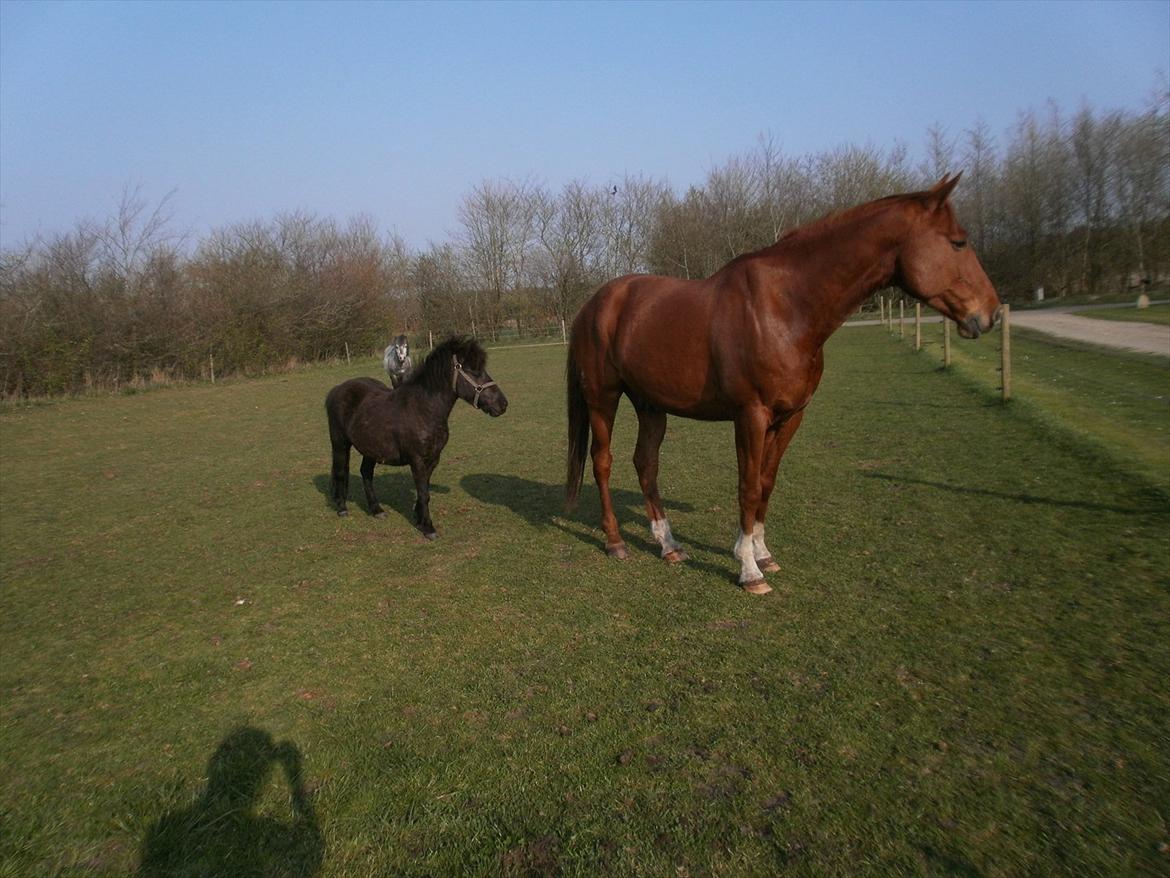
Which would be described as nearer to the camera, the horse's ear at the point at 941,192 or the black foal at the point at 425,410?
the horse's ear at the point at 941,192

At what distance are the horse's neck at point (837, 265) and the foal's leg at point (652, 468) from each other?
160cm

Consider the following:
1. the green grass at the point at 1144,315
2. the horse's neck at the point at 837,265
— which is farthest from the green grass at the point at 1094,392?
the green grass at the point at 1144,315

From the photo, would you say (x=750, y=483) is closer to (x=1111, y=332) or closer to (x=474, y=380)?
(x=474, y=380)

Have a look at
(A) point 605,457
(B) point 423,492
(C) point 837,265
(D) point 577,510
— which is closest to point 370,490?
(B) point 423,492

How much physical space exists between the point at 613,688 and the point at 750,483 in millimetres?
1746

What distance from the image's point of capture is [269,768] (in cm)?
298

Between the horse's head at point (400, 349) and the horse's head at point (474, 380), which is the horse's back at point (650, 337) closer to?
the horse's head at point (474, 380)

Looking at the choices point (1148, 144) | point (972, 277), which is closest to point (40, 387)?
Result: point (972, 277)

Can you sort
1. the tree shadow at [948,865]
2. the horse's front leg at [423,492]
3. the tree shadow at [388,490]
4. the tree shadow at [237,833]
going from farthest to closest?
the tree shadow at [388,490] < the horse's front leg at [423,492] < the tree shadow at [237,833] < the tree shadow at [948,865]

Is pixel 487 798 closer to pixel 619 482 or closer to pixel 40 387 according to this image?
pixel 619 482

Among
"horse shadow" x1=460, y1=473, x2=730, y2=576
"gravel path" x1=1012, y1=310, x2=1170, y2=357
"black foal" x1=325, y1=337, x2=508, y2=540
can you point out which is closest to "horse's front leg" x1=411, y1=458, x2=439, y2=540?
"black foal" x1=325, y1=337, x2=508, y2=540

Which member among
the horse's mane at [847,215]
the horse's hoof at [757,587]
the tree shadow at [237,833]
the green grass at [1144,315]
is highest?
the horse's mane at [847,215]

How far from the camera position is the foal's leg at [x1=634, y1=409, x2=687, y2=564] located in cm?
538

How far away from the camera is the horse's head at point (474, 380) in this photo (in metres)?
6.42
